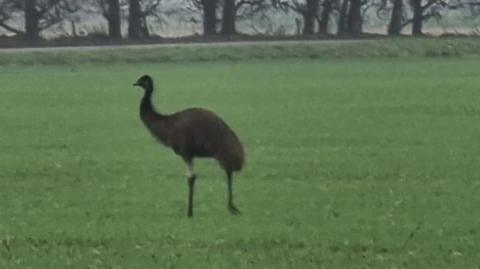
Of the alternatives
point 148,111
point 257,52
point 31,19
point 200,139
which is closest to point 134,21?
point 31,19

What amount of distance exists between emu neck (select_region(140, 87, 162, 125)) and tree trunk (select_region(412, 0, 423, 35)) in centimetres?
6147

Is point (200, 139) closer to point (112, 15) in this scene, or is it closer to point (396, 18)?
point (112, 15)

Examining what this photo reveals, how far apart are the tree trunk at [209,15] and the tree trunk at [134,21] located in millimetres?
3665

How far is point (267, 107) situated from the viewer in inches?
1383

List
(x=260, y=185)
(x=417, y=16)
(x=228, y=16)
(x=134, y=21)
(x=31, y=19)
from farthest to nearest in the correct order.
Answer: (x=417, y=16), (x=228, y=16), (x=134, y=21), (x=31, y=19), (x=260, y=185)

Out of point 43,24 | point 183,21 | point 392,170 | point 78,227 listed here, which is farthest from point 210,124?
point 183,21

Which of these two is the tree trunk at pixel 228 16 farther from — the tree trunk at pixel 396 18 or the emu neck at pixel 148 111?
the emu neck at pixel 148 111

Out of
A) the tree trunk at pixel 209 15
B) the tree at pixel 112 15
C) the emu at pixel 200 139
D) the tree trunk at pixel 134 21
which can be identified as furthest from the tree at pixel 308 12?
the emu at pixel 200 139

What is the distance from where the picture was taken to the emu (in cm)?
1548

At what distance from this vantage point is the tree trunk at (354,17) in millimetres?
77438

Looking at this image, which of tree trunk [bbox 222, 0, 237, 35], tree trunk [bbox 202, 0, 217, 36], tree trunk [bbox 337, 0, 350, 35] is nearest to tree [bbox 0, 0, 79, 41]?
tree trunk [bbox 202, 0, 217, 36]

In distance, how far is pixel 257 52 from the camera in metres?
61.3

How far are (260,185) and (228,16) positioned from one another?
191 ft

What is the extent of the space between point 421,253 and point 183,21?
6858 centimetres
